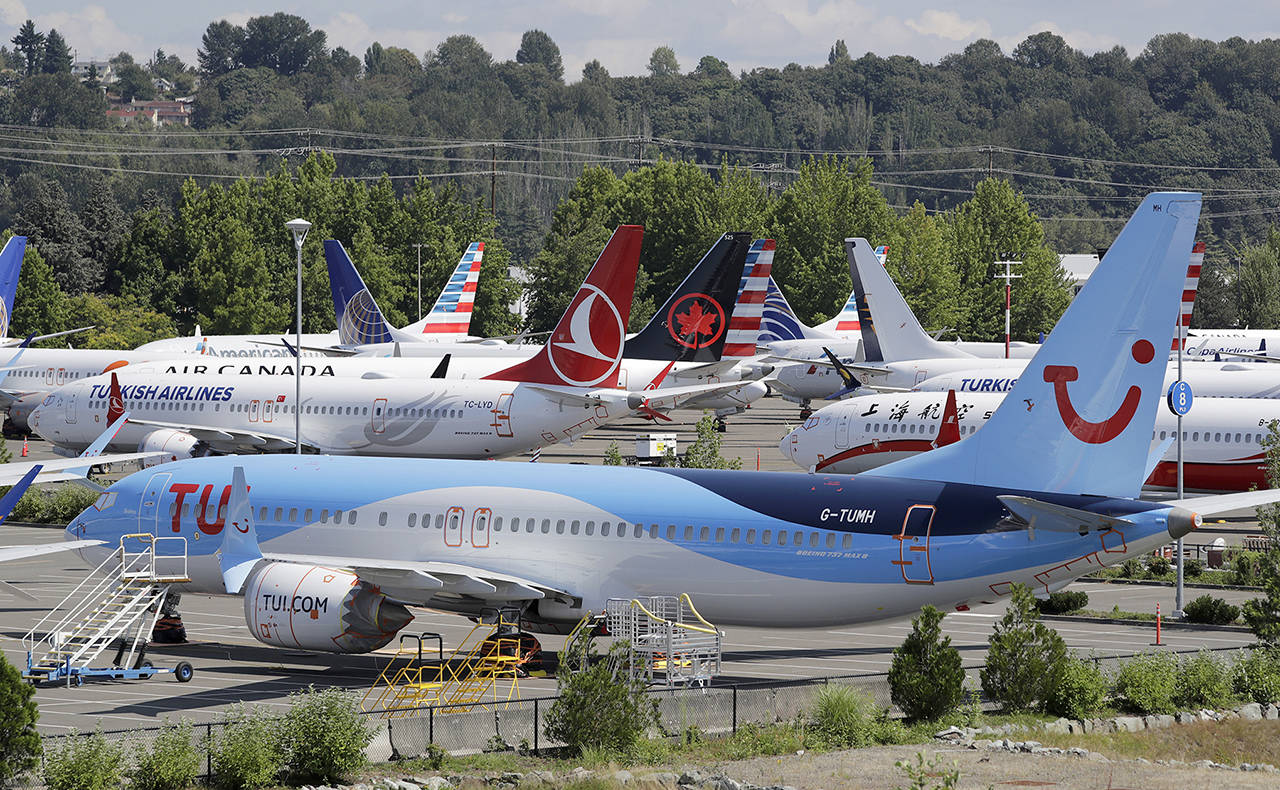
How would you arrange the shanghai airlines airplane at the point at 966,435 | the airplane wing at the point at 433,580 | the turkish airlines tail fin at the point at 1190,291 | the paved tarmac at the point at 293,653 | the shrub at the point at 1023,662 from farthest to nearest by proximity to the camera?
the shanghai airlines airplane at the point at 966,435 → the turkish airlines tail fin at the point at 1190,291 → the airplane wing at the point at 433,580 → the paved tarmac at the point at 293,653 → the shrub at the point at 1023,662

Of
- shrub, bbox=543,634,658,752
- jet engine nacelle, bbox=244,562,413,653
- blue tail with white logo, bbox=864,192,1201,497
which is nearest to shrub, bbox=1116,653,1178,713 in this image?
blue tail with white logo, bbox=864,192,1201,497

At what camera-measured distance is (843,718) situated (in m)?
25.8

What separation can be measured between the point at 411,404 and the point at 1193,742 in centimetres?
3966

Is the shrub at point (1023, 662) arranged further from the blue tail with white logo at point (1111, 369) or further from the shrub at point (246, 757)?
the shrub at point (246, 757)

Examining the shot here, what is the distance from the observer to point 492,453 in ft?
196

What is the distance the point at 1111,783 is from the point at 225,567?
18175 millimetres

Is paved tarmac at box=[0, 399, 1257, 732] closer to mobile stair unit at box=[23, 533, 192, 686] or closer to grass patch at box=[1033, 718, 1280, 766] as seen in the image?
mobile stair unit at box=[23, 533, 192, 686]

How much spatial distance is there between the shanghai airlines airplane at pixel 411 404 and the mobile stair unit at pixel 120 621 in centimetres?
2259

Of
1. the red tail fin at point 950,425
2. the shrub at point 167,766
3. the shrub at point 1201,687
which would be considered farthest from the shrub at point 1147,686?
the red tail fin at point 950,425

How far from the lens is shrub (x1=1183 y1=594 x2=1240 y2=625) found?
127 ft

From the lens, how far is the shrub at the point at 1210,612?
127 feet

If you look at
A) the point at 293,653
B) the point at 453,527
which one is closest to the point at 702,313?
the point at 293,653

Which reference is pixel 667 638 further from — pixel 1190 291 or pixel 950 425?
pixel 1190 291

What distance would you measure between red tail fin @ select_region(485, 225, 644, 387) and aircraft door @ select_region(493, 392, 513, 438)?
4.01 ft
